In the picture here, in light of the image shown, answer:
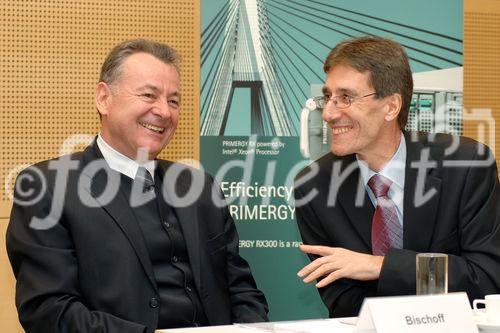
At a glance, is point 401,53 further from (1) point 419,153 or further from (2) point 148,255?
(2) point 148,255

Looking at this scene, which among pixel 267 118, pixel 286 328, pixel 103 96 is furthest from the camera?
pixel 267 118

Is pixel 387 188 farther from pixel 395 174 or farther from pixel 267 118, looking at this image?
pixel 267 118

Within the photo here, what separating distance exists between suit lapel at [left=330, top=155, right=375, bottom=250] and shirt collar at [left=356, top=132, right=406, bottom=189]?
26 mm

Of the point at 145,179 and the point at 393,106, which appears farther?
the point at 393,106

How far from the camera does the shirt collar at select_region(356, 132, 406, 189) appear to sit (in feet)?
10.2

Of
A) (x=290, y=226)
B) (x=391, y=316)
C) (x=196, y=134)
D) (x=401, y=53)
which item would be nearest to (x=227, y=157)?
(x=196, y=134)

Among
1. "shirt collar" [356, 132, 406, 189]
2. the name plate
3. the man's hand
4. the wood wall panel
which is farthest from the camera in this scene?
the wood wall panel

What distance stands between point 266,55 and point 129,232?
199 cm

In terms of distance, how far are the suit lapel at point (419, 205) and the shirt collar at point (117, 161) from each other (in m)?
1.05

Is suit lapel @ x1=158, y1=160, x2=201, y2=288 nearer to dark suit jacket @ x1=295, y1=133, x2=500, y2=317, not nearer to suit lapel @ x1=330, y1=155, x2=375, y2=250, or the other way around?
dark suit jacket @ x1=295, y1=133, x2=500, y2=317

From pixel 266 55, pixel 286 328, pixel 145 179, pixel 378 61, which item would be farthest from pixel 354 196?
pixel 266 55

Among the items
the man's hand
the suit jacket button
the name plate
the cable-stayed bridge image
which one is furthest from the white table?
the cable-stayed bridge image

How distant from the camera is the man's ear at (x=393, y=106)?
10.7ft

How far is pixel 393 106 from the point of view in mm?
3279
